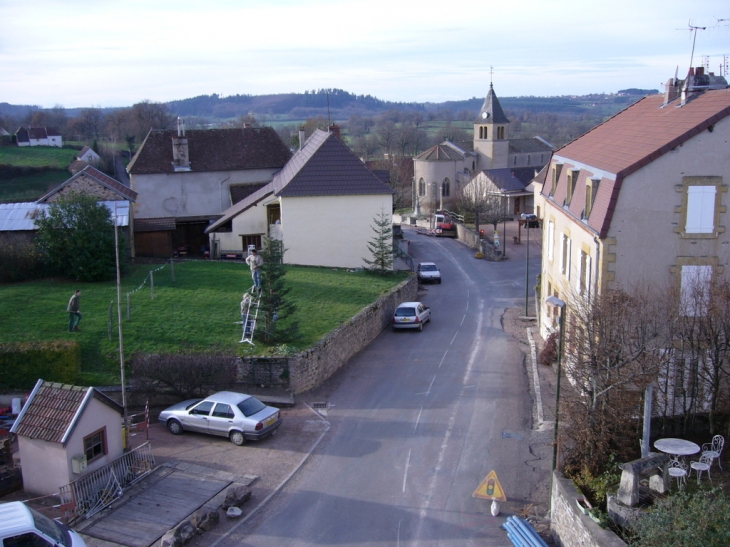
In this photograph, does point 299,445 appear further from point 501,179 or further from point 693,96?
point 501,179

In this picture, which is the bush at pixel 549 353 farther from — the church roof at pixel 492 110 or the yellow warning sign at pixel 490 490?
the church roof at pixel 492 110

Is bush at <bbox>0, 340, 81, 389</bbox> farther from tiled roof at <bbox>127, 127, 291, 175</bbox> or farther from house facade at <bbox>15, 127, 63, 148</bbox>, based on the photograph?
house facade at <bbox>15, 127, 63, 148</bbox>

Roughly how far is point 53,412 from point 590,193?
15987 mm

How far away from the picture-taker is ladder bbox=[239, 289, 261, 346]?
22594mm

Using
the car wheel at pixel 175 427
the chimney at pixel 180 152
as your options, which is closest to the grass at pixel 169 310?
the car wheel at pixel 175 427

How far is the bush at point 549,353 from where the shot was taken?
23375mm

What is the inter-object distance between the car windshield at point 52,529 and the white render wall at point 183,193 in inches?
1387

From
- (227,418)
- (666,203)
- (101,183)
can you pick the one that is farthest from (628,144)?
(101,183)

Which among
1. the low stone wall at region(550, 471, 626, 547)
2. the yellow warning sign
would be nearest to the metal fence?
the yellow warning sign

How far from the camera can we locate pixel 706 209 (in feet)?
59.7

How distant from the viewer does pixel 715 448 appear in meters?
15.7

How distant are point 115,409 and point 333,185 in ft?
70.7

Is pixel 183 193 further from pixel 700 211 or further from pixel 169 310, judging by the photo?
pixel 700 211

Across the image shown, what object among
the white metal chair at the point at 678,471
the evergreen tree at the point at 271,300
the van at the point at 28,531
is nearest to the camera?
the van at the point at 28,531
